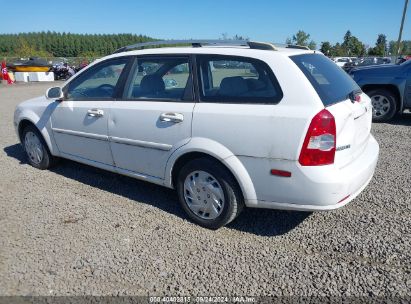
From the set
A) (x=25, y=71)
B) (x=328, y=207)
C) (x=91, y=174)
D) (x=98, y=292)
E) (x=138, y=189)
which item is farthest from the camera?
(x=25, y=71)

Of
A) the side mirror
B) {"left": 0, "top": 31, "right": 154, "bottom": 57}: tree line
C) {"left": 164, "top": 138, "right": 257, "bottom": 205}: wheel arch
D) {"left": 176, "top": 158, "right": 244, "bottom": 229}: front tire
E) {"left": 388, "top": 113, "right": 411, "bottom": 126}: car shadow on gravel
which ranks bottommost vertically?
{"left": 388, "top": 113, "right": 411, "bottom": 126}: car shadow on gravel

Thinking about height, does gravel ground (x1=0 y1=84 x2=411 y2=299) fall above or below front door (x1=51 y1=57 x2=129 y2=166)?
below

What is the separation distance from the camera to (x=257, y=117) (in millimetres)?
2830

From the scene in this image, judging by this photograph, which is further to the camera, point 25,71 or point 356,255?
point 25,71

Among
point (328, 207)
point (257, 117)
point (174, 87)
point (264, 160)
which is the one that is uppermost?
point (174, 87)

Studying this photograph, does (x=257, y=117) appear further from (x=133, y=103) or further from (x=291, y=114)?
(x=133, y=103)

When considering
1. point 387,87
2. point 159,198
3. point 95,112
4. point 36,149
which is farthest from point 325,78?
point 387,87

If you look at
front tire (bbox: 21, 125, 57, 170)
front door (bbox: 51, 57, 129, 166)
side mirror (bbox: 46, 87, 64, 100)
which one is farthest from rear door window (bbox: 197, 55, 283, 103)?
front tire (bbox: 21, 125, 57, 170)

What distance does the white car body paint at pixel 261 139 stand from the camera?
2717 mm

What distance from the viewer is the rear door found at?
2771 millimetres

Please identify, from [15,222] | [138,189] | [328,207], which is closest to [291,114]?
[328,207]

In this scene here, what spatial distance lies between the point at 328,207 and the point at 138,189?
246 cm

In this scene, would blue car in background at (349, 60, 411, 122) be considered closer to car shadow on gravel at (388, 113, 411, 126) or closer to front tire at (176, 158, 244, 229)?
car shadow on gravel at (388, 113, 411, 126)

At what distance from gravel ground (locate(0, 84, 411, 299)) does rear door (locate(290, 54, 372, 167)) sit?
2.65ft
